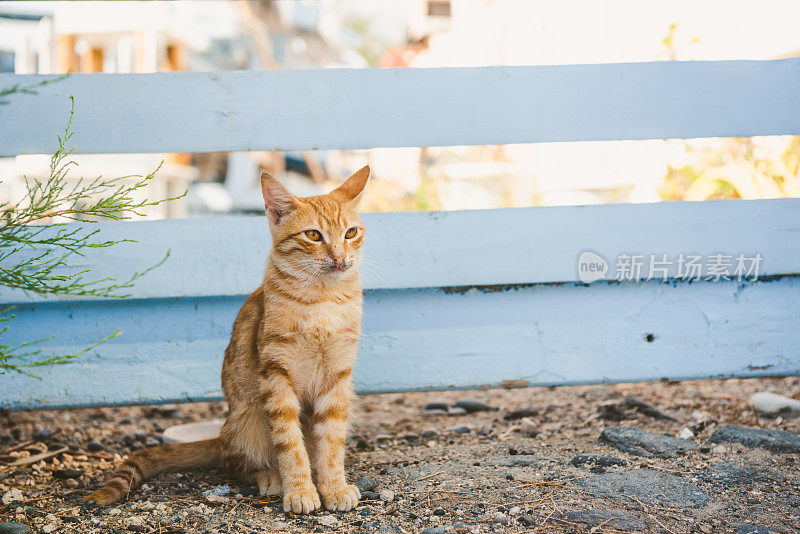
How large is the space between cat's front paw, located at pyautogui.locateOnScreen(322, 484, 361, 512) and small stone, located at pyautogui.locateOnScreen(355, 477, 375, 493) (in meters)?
0.12

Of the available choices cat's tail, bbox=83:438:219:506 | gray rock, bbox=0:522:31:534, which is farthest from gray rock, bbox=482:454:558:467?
gray rock, bbox=0:522:31:534

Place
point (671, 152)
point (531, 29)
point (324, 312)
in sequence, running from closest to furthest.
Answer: point (324, 312) → point (671, 152) → point (531, 29)

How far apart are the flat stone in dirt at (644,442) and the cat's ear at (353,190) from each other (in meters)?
1.35

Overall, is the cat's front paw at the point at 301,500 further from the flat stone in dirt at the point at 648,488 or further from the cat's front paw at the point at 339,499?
the flat stone in dirt at the point at 648,488

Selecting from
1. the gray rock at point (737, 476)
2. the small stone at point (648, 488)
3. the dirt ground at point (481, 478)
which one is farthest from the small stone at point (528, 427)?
the gray rock at point (737, 476)

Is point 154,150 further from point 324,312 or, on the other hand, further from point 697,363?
point 697,363

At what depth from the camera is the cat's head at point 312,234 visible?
209 centimetres

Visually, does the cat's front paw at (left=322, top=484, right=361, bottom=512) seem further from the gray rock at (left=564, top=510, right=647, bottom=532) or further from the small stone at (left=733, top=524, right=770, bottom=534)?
the small stone at (left=733, top=524, right=770, bottom=534)

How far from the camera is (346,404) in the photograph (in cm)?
214

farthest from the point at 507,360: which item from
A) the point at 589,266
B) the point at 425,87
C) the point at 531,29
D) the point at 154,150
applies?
the point at 531,29

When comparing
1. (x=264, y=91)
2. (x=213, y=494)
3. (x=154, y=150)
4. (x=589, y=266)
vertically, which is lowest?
(x=213, y=494)

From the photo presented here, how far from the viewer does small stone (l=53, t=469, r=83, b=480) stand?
7.72ft

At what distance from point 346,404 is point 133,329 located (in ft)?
3.44

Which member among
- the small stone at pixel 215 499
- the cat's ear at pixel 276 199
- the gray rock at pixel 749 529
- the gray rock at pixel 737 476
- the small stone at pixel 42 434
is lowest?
the small stone at pixel 42 434
